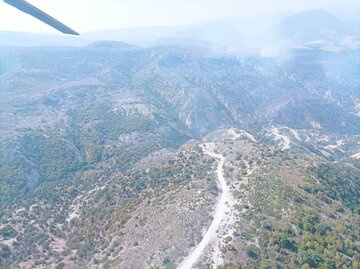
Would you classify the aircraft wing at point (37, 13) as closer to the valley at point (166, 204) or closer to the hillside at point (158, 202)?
the valley at point (166, 204)

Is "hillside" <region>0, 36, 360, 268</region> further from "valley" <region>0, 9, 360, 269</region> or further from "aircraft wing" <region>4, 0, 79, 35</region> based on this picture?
"aircraft wing" <region>4, 0, 79, 35</region>

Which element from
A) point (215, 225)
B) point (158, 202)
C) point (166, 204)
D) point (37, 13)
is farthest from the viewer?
point (158, 202)

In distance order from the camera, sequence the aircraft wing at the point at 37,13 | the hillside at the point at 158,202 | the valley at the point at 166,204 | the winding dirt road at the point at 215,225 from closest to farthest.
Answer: the aircraft wing at the point at 37,13
the winding dirt road at the point at 215,225
the valley at the point at 166,204
the hillside at the point at 158,202

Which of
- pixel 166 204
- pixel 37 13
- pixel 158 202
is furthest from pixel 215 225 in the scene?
pixel 37 13

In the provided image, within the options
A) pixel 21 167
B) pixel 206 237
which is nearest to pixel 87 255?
pixel 206 237

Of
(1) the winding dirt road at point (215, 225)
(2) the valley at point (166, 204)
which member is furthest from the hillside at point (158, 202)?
(1) the winding dirt road at point (215, 225)

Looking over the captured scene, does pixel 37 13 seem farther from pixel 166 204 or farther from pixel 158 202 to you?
pixel 158 202

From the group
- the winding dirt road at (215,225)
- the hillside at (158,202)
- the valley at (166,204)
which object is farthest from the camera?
the hillside at (158,202)

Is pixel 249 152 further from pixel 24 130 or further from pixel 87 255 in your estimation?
pixel 24 130
